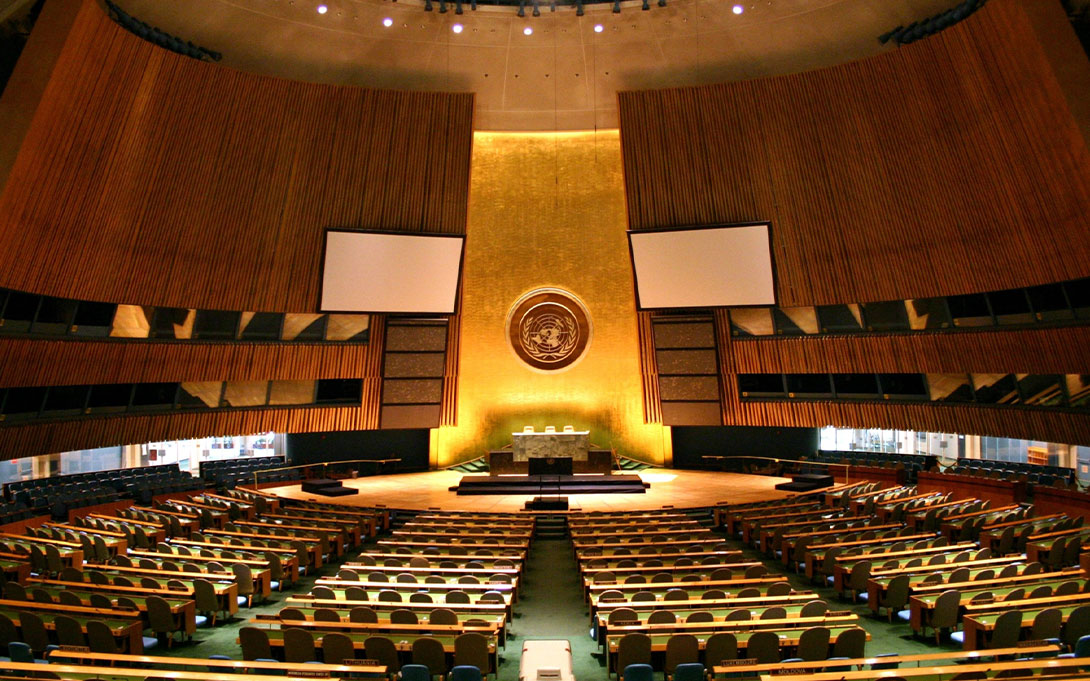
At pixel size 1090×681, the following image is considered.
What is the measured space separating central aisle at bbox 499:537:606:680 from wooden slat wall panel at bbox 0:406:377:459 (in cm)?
826

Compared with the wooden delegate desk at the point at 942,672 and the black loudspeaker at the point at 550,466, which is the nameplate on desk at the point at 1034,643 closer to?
the wooden delegate desk at the point at 942,672

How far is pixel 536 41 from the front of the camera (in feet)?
63.5

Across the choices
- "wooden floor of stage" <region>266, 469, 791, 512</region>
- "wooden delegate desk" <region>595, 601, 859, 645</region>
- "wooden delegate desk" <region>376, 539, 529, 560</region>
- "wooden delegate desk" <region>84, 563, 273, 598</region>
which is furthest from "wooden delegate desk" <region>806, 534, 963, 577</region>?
"wooden delegate desk" <region>84, 563, 273, 598</region>

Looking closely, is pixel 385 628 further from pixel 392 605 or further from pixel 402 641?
pixel 392 605

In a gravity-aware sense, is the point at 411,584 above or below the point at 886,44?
below

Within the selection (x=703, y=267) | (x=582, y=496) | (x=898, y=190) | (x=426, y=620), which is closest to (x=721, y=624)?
(x=426, y=620)

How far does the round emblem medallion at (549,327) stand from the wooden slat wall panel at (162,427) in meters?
5.01

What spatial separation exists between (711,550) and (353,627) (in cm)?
580

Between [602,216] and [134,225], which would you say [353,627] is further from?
[602,216]

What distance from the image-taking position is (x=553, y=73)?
20.3m

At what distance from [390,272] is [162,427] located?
607cm

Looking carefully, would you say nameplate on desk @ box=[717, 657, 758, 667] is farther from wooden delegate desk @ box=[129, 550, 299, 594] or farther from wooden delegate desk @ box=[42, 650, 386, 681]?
wooden delegate desk @ box=[129, 550, 299, 594]

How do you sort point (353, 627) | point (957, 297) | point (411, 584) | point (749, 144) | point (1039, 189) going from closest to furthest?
point (353, 627) < point (411, 584) < point (1039, 189) < point (957, 297) < point (749, 144)

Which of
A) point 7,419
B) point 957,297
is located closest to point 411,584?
point 7,419
